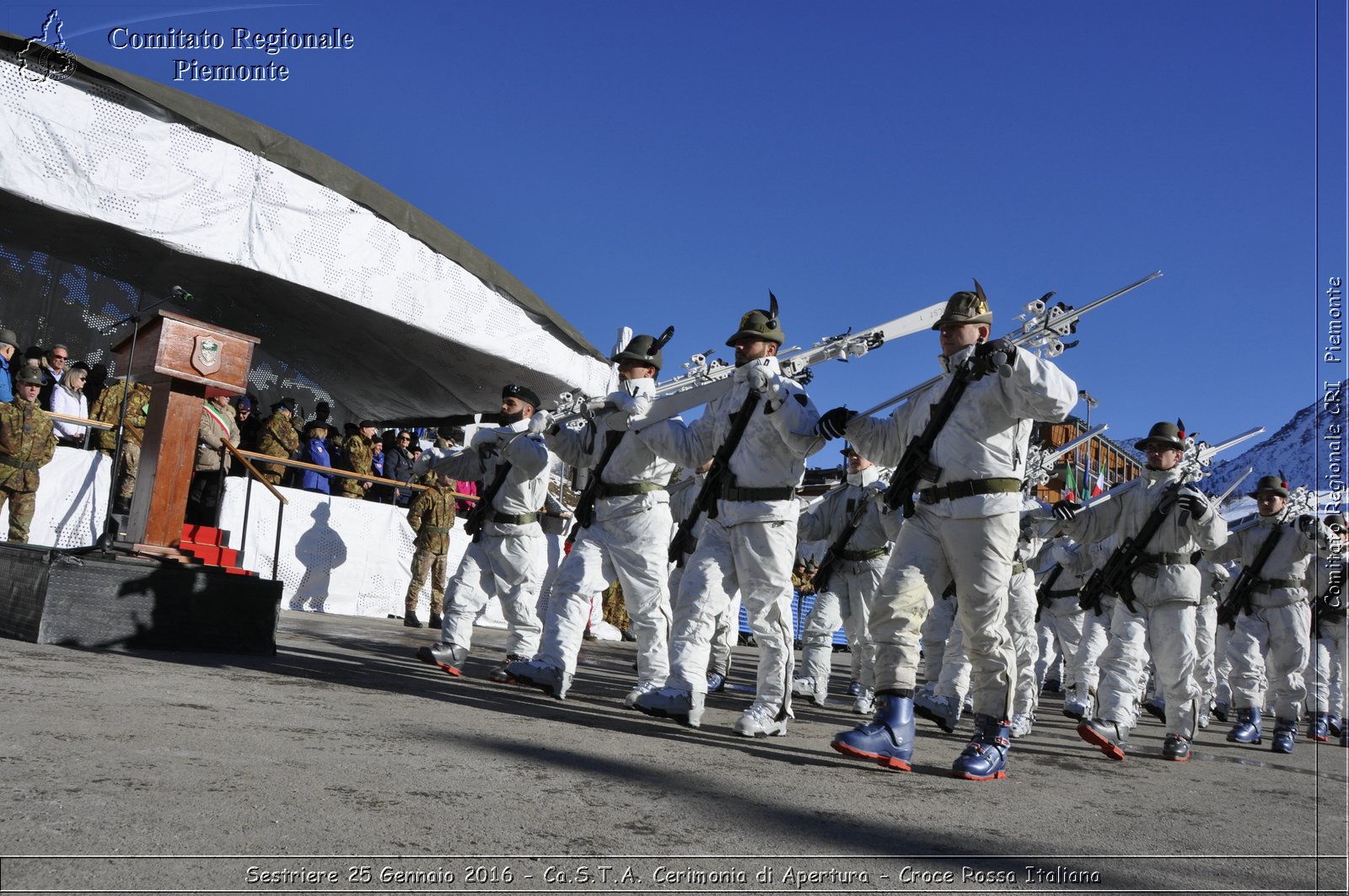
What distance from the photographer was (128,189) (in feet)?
30.3

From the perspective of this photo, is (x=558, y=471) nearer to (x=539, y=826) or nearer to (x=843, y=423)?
(x=843, y=423)

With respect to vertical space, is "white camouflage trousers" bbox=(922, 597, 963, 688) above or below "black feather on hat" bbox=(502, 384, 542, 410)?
below

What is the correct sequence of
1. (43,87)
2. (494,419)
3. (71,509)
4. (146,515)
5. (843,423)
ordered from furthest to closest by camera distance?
(494,419) → (71,509) → (43,87) → (146,515) → (843,423)

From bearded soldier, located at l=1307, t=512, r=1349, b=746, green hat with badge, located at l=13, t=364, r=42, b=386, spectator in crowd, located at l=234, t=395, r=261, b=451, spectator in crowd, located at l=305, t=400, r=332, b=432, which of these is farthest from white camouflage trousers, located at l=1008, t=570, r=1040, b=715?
spectator in crowd, located at l=305, t=400, r=332, b=432

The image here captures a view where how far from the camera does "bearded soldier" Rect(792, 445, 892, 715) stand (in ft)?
25.6

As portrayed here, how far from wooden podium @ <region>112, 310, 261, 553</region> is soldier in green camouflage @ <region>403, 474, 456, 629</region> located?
5471 mm

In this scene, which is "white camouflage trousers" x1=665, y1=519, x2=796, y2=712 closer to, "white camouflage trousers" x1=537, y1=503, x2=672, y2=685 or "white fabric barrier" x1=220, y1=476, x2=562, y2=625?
"white camouflage trousers" x1=537, y1=503, x2=672, y2=685

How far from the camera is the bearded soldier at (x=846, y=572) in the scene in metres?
7.80

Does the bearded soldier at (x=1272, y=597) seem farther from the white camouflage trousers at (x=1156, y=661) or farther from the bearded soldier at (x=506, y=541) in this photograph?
the bearded soldier at (x=506, y=541)

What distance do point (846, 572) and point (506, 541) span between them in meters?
2.79

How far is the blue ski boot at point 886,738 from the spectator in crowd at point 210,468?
8277 millimetres

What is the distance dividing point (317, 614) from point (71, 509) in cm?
291

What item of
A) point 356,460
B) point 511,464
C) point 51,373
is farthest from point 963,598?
point 51,373

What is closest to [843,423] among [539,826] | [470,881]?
[539,826]
